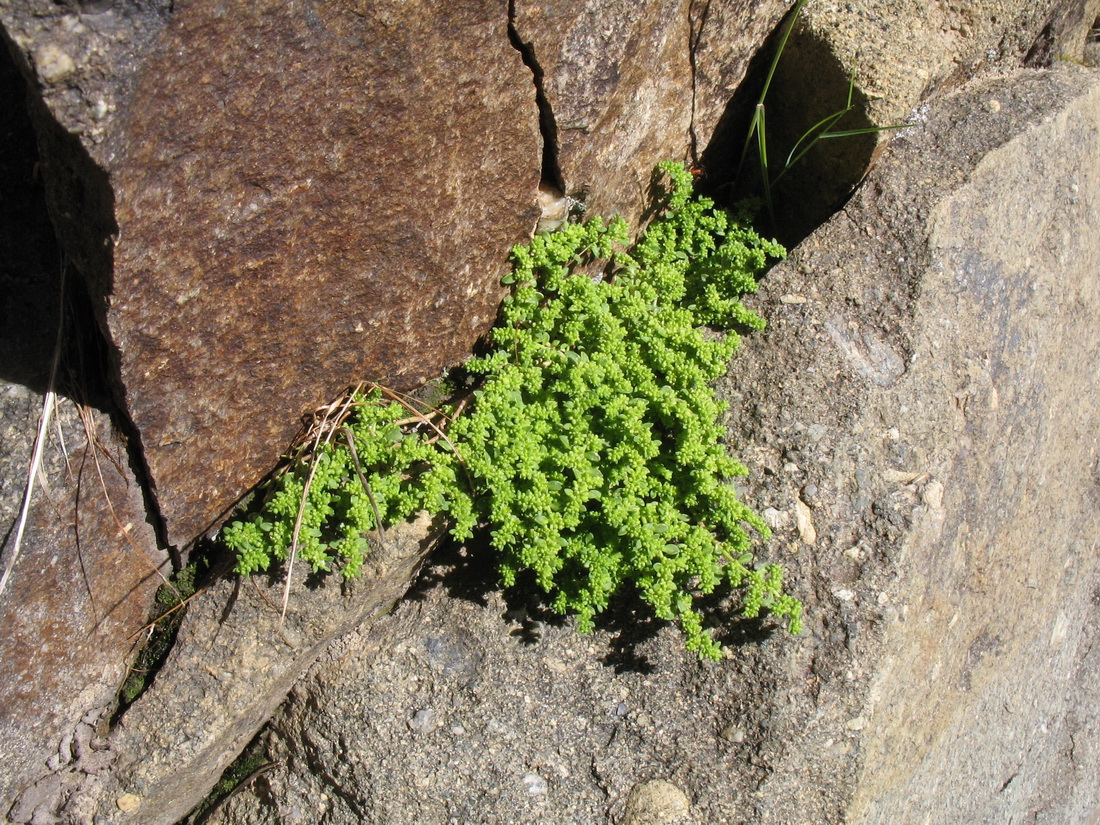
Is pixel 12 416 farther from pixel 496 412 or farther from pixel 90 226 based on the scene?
pixel 496 412

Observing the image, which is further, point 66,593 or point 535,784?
point 535,784

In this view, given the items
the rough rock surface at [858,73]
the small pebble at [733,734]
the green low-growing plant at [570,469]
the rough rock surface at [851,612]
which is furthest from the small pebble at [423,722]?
the rough rock surface at [858,73]

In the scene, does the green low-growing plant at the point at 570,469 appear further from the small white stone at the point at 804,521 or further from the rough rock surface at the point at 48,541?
the rough rock surface at the point at 48,541

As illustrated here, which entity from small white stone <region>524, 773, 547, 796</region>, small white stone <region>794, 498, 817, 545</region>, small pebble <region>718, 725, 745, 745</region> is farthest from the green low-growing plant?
small white stone <region>524, 773, 547, 796</region>

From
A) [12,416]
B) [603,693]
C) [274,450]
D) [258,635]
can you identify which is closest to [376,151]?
[274,450]

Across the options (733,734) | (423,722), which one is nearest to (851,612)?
(733,734)

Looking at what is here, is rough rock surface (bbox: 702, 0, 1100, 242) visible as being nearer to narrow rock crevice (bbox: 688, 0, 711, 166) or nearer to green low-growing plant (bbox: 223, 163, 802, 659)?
narrow rock crevice (bbox: 688, 0, 711, 166)

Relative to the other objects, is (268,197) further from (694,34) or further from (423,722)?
(423,722)
